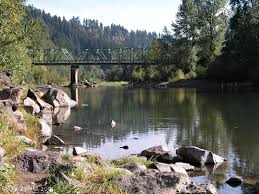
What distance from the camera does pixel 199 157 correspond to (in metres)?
23.4

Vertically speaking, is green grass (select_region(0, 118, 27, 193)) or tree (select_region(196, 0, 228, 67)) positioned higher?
tree (select_region(196, 0, 228, 67))

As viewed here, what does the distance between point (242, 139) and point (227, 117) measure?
12975 mm

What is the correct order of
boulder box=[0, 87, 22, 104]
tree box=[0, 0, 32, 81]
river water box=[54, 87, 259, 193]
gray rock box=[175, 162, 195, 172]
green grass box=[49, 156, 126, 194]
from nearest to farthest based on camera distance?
green grass box=[49, 156, 126, 194]
gray rock box=[175, 162, 195, 172]
river water box=[54, 87, 259, 193]
boulder box=[0, 87, 22, 104]
tree box=[0, 0, 32, 81]

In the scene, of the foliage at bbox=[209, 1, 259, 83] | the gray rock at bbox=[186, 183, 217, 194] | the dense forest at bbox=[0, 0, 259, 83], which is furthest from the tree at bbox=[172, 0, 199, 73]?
the gray rock at bbox=[186, 183, 217, 194]

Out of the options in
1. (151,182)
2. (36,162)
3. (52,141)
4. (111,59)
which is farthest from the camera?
(111,59)

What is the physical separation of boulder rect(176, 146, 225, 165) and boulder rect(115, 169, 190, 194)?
8637 millimetres

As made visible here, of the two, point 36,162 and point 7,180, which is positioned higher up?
point 7,180

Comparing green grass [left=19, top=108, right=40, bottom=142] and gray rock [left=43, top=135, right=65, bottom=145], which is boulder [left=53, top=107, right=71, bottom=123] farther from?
gray rock [left=43, top=135, right=65, bottom=145]

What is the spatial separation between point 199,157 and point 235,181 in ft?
12.9

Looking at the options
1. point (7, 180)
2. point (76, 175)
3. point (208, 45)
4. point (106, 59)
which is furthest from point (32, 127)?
point (106, 59)

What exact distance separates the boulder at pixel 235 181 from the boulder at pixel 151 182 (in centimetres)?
526

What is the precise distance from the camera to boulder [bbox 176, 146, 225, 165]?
76.4 feet

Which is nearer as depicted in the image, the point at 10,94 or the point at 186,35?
the point at 10,94

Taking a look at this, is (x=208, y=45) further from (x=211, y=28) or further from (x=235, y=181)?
(x=235, y=181)
